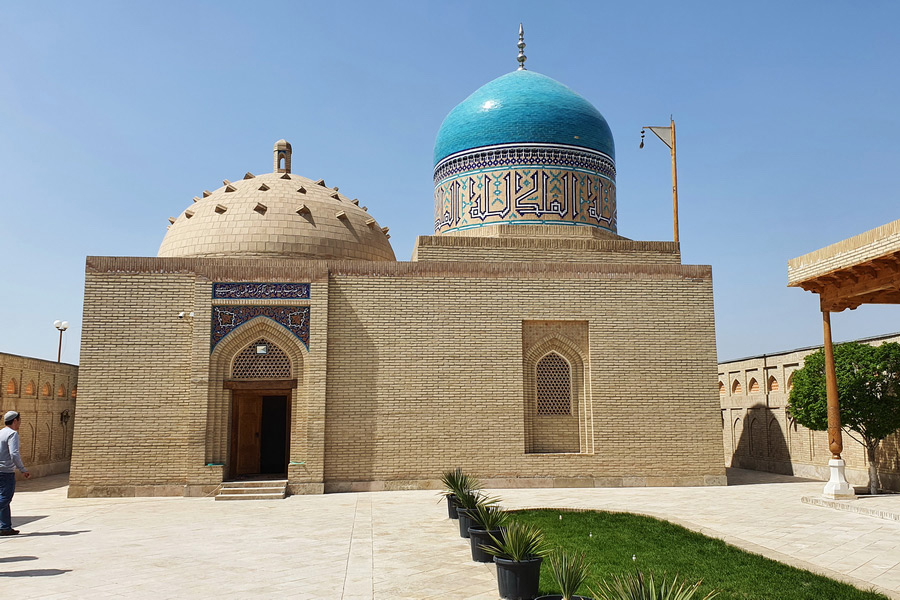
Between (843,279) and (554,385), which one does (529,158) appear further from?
(843,279)

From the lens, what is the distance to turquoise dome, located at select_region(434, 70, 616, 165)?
15039 mm

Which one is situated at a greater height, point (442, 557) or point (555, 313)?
point (555, 313)

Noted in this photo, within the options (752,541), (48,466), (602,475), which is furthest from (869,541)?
(48,466)

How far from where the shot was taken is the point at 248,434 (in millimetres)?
13516

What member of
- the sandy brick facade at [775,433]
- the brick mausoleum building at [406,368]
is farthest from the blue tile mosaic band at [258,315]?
the sandy brick facade at [775,433]

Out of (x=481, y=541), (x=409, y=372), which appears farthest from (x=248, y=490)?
(x=481, y=541)

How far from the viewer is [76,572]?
19.2 feet

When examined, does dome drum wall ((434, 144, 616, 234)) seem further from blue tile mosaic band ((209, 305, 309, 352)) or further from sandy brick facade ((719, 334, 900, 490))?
blue tile mosaic band ((209, 305, 309, 352))

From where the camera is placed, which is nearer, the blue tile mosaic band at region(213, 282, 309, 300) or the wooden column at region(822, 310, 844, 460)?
the wooden column at region(822, 310, 844, 460)

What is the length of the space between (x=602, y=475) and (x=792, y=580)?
6.75m

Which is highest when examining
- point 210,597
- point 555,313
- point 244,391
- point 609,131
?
point 609,131

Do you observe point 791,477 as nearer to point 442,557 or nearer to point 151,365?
point 442,557

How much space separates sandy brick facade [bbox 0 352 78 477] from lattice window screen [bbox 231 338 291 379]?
15.8 feet

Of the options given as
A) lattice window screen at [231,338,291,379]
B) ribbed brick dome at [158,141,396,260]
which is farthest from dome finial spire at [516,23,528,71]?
lattice window screen at [231,338,291,379]
